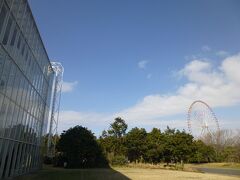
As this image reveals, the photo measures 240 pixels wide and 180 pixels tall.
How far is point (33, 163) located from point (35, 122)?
16.2ft

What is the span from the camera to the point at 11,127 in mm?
22406

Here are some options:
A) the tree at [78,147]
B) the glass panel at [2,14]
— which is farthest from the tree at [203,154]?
the glass panel at [2,14]

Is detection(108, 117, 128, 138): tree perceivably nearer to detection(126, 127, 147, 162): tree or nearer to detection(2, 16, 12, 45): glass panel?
detection(126, 127, 147, 162): tree

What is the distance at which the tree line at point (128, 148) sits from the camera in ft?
151

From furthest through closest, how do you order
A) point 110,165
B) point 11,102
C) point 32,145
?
point 110,165
point 32,145
point 11,102

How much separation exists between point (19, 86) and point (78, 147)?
23636mm

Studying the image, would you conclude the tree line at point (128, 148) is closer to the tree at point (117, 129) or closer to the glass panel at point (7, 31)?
the tree at point (117, 129)

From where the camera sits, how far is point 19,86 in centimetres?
2362

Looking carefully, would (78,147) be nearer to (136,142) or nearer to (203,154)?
(136,142)

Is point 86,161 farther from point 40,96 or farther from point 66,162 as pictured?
point 40,96

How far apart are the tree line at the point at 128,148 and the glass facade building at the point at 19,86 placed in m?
10.9

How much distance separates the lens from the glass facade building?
19203 millimetres

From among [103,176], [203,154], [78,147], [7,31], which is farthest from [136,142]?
[7,31]

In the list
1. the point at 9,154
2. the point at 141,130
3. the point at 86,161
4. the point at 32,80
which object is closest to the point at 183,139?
the point at 141,130
